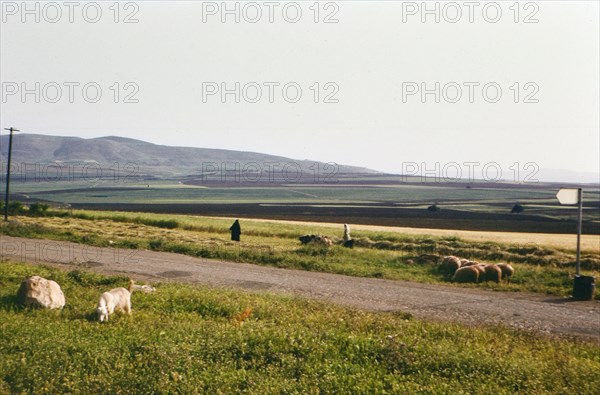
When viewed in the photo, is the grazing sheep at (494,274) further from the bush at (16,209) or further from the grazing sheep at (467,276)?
the bush at (16,209)

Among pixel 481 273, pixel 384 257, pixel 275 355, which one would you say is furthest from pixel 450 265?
pixel 275 355

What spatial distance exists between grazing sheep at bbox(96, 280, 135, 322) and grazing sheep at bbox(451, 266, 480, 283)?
13994 mm

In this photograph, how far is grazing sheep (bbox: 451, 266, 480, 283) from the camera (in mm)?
24359

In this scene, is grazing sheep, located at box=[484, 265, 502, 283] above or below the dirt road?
above

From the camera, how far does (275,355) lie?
11.7m

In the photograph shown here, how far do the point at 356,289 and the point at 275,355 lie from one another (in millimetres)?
10627

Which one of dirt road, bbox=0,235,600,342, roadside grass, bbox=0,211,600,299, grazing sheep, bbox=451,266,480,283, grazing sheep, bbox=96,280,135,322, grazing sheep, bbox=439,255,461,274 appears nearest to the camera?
grazing sheep, bbox=96,280,135,322

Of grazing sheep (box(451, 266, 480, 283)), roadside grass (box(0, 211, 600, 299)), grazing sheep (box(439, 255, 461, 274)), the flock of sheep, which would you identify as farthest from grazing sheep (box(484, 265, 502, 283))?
grazing sheep (box(439, 255, 461, 274))

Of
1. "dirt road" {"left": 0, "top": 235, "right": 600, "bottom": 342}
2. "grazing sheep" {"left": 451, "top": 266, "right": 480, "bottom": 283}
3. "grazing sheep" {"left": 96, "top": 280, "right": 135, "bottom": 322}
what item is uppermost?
"grazing sheep" {"left": 96, "top": 280, "right": 135, "bottom": 322}

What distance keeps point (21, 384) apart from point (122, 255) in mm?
20462

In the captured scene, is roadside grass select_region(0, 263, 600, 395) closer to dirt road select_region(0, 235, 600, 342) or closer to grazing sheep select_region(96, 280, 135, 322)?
grazing sheep select_region(96, 280, 135, 322)

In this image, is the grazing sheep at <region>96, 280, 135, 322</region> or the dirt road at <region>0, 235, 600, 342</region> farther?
the dirt road at <region>0, 235, 600, 342</region>

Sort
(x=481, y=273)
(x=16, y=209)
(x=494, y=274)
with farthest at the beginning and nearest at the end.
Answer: (x=16, y=209) < (x=481, y=273) < (x=494, y=274)

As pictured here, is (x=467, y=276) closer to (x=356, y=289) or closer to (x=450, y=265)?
(x=450, y=265)
